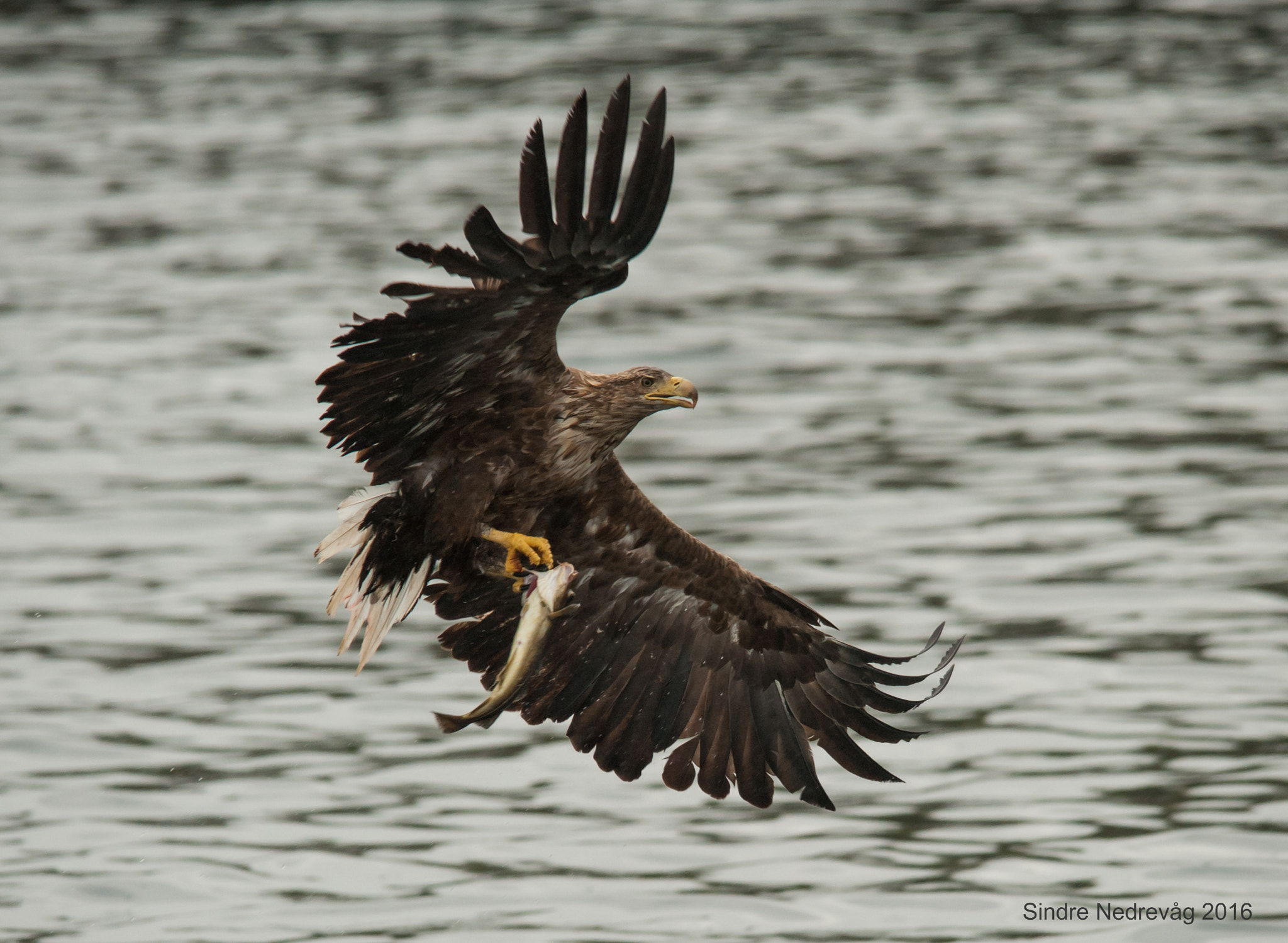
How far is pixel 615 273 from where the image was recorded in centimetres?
546

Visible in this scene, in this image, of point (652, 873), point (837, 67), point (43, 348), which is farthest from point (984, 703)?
point (837, 67)

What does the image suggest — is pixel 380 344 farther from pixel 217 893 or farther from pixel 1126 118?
pixel 1126 118

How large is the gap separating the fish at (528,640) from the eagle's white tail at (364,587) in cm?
77

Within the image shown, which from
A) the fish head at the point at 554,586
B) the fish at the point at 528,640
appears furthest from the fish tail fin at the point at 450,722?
the fish head at the point at 554,586

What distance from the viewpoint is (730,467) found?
1248cm

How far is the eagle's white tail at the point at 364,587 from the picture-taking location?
245 inches

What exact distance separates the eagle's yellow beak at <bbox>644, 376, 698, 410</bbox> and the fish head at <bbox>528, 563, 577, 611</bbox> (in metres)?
0.81

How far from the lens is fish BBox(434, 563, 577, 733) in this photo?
5.36 m

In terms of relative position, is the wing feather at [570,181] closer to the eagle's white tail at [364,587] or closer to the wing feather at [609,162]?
the wing feather at [609,162]

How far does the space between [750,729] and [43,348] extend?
9.92m

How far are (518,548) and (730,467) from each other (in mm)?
6459

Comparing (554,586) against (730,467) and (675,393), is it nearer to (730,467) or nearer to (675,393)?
(675,393)

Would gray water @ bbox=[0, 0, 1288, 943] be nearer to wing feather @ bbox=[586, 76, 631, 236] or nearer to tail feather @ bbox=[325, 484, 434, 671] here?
tail feather @ bbox=[325, 484, 434, 671]

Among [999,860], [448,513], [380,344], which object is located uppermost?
[380,344]
